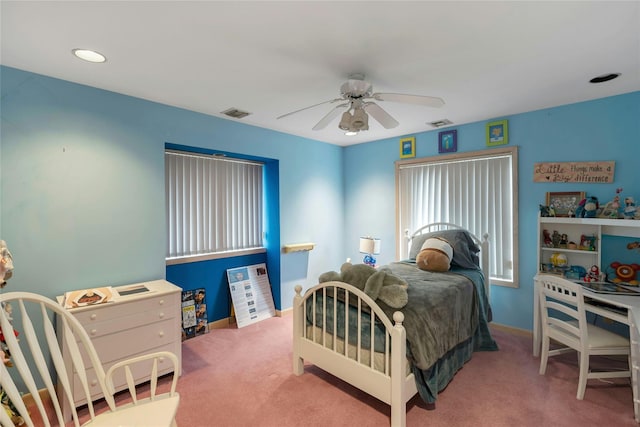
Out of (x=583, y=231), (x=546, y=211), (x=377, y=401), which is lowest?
(x=377, y=401)

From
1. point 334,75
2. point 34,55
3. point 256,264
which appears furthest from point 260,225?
point 34,55

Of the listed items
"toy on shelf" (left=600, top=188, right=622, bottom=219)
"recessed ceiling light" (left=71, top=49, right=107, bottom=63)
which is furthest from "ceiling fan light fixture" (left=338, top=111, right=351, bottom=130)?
"toy on shelf" (left=600, top=188, right=622, bottom=219)

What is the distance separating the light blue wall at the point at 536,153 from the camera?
104 inches

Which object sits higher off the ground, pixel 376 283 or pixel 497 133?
pixel 497 133

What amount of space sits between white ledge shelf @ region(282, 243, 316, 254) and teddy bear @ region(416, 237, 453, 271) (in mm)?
1534

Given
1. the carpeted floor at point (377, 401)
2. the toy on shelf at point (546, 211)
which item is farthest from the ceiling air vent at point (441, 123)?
the carpeted floor at point (377, 401)

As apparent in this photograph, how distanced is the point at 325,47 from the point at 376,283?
5.18ft

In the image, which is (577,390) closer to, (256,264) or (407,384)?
(407,384)

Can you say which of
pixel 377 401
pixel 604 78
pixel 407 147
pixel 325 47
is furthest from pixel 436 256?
pixel 325 47

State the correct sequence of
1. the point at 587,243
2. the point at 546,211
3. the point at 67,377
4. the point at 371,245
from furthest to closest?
the point at 371,245 < the point at 546,211 < the point at 587,243 < the point at 67,377

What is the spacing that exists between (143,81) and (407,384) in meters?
2.88

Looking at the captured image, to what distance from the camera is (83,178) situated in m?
2.41

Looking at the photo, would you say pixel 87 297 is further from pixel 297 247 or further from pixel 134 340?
pixel 297 247

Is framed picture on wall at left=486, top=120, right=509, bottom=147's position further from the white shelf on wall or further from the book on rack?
the book on rack
